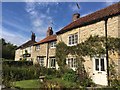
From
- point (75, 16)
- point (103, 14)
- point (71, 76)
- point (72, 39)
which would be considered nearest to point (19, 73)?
point (71, 76)

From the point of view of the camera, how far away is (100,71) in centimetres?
1725

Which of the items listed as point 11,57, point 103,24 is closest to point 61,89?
point 103,24

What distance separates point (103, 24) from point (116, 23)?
1.70 m

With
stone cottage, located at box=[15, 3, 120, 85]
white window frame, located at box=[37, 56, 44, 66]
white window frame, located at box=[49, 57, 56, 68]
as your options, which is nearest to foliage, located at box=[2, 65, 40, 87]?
stone cottage, located at box=[15, 3, 120, 85]

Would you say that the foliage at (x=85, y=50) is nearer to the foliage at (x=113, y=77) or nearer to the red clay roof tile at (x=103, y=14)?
the foliage at (x=113, y=77)

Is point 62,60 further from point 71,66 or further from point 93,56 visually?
point 93,56

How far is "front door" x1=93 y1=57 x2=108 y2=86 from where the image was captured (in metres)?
16.8

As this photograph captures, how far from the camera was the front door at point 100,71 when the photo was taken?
1675 cm

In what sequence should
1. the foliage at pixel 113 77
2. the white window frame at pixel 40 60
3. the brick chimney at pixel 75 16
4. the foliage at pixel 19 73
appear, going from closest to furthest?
the foliage at pixel 113 77 < the foliage at pixel 19 73 < the brick chimney at pixel 75 16 < the white window frame at pixel 40 60

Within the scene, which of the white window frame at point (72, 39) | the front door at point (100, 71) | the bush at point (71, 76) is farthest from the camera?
the white window frame at point (72, 39)

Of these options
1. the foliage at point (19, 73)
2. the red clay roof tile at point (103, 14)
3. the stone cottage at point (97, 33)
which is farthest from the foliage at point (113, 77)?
the foliage at point (19, 73)

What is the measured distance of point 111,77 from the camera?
16000mm

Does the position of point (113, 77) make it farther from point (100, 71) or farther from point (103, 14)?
point (103, 14)

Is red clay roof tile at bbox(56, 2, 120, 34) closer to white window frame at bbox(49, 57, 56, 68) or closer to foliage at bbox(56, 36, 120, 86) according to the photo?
foliage at bbox(56, 36, 120, 86)
